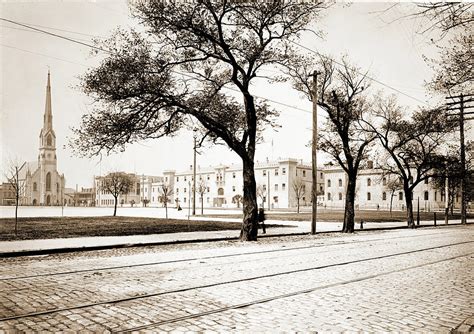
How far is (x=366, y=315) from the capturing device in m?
6.06

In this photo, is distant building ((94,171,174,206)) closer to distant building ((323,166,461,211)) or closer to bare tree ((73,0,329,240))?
distant building ((323,166,461,211))

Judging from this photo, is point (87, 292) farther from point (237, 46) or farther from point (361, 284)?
point (237, 46)

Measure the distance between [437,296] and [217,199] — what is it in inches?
4169

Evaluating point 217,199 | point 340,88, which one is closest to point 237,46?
point 340,88

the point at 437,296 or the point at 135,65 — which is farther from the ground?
the point at 135,65

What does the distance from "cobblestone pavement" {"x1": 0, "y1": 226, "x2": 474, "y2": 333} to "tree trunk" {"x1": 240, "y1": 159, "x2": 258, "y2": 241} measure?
546 cm

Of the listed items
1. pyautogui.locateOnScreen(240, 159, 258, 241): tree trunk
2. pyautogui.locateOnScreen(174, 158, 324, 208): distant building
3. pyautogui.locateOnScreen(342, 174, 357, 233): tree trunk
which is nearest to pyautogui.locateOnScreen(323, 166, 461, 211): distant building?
pyautogui.locateOnScreen(174, 158, 324, 208): distant building

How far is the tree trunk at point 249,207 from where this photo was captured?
18.3 m

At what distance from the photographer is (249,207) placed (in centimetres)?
1859

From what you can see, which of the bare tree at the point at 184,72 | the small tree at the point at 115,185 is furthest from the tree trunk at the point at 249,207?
the small tree at the point at 115,185

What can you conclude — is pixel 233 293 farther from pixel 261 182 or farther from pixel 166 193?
pixel 261 182

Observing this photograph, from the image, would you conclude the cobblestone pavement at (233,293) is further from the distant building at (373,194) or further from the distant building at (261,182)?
the distant building at (261,182)

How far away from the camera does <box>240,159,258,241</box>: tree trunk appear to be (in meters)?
18.3

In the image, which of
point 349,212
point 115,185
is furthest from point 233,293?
point 115,185
